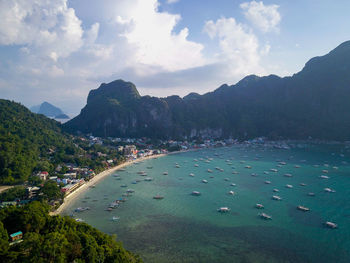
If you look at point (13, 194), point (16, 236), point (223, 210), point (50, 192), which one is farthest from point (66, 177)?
point (223, 210)

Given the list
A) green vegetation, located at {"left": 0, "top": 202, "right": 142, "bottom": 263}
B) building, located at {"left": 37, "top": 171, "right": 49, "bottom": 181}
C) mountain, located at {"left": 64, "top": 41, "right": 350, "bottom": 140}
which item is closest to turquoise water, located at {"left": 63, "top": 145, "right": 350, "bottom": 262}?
green vegetation, located at {"left": 0, "top": 202, "right": 142, "bottom": 263}

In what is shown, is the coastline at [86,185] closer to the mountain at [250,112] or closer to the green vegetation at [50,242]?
the green vegetation at [50,242]

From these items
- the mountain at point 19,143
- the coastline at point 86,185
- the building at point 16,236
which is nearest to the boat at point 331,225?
the building at point 16,236

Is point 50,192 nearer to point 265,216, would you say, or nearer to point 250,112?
point 265,216

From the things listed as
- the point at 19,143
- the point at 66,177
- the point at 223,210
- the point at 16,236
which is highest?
the point at 19,143

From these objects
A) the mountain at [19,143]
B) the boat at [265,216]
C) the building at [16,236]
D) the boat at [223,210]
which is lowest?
the boat at [265,216]
